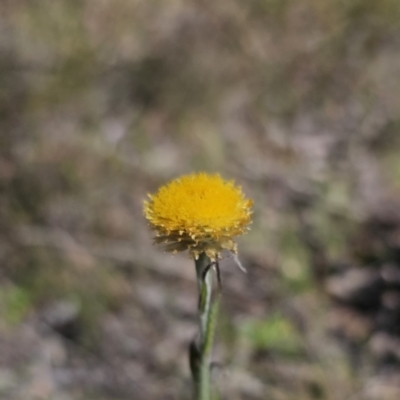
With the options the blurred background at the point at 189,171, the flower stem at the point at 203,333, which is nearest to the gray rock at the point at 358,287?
the blurred background at the point at 189,171

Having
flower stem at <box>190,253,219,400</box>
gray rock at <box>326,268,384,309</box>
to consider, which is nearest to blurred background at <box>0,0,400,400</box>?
gray rock at <box>326,268,384,309</box>

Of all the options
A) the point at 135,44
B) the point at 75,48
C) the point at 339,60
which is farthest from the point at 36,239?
the point at 339,60

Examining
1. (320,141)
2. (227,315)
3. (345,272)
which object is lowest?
(227,315)

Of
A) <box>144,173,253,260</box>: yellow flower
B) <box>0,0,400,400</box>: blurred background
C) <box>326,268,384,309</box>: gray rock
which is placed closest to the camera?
<box>144,173,253,260</box>: yellow flower

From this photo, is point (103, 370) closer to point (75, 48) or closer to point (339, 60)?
point (75, 48)

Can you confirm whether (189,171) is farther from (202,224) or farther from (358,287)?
(202,224)

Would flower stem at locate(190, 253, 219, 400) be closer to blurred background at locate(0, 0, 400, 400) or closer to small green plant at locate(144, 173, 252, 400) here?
small green plant at locate(144, 173, 252, 400)

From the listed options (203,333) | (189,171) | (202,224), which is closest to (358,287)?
(189,171)
